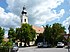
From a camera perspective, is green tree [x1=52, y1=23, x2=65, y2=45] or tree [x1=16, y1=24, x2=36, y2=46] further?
tree [x1=16, y1=24, x2=36, y2=46]

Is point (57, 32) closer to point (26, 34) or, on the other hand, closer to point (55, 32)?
point (55, 32)

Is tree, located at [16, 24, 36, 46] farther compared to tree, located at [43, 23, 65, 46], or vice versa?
Answer: tree, located at [16, 24, 36, 46]

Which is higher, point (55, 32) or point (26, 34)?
point (26, 34)

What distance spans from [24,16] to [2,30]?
55.2 meters

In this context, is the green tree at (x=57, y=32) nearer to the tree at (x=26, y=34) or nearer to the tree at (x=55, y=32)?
the tree at (x=55, y=32)

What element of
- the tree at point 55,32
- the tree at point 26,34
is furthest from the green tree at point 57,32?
the tree at point 26,34

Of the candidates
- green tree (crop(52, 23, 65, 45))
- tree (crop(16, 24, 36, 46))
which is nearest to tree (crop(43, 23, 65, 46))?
green tree (crop(52, 23, 65, 45))

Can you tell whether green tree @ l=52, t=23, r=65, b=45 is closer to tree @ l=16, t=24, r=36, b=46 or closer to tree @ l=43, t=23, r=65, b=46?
tree @ l=43, t=23, r=65, b=46

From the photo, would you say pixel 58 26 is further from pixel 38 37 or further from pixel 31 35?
pixel 38 37

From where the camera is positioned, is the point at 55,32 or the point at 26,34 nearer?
the point at 55,32

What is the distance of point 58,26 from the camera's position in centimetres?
7494

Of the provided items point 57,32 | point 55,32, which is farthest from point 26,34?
point 57,32

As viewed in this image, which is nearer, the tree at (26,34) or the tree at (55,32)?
the tree at (55,32)

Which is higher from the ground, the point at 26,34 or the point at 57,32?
the point at 26,34
